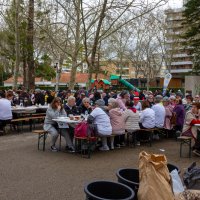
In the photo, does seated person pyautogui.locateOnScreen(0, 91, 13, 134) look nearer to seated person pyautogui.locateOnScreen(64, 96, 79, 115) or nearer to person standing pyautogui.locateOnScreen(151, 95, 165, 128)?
seated person pyautogui.locateOnScreen(64, 96, 79, 115)

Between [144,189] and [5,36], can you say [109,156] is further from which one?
[5,36]

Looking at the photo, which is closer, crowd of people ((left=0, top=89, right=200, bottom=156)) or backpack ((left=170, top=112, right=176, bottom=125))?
crowd of people ((left=0, top=89, right=200, bottom=156))

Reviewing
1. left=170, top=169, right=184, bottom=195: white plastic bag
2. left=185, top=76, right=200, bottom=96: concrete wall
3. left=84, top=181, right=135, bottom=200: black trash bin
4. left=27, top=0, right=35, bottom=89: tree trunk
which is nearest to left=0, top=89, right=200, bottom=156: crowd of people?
left=170, top=169, right=184, bottom=195: white plastic bag

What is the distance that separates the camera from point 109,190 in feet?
14.3

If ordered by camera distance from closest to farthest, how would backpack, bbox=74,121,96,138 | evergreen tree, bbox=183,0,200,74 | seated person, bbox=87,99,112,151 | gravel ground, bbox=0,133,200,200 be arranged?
gravel ground, bbox=0,133,200,200, backpack, bbox=74,121,96,138, seated person, bbox=87,99,112,151, evergreen tree, bbox=183,0,200,74

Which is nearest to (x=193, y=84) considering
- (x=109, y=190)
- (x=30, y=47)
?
(x=30, y=47)

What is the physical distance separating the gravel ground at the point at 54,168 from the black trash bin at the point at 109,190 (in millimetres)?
1780

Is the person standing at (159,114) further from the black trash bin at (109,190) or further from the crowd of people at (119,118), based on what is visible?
the black trash bin at (109,190)

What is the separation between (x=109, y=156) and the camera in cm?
956

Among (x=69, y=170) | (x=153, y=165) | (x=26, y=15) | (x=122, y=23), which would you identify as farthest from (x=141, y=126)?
(x=26, y=15)

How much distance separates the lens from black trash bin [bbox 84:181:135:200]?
13.9ft

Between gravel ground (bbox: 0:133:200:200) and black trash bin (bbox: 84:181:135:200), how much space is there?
1.78 m

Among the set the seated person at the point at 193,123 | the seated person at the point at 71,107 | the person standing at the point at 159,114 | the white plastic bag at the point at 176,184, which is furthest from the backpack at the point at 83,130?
the white plastic bag at the point at 176,184

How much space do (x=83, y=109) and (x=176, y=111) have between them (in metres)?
Result: 3.26
